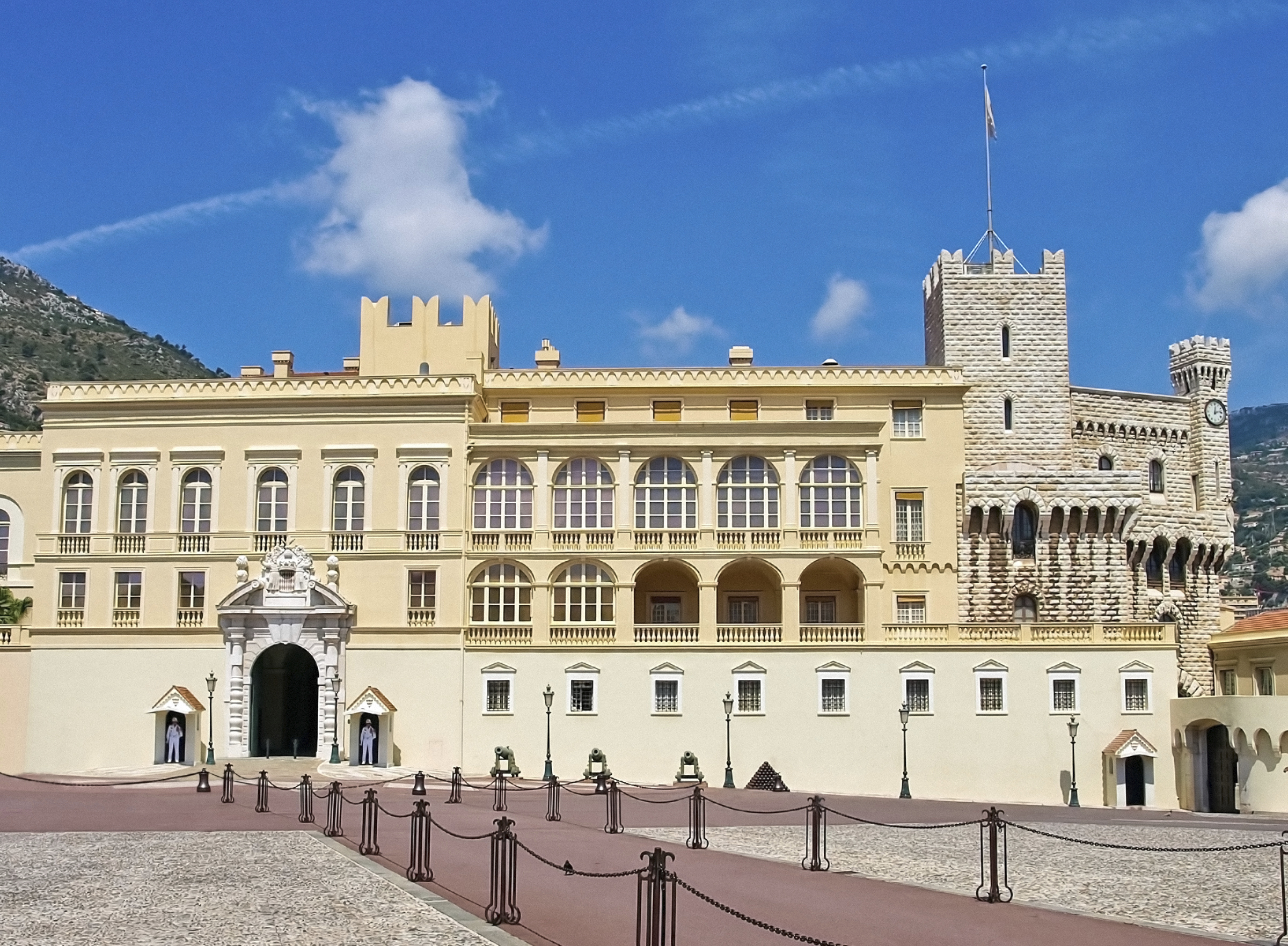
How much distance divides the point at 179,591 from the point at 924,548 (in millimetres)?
25657

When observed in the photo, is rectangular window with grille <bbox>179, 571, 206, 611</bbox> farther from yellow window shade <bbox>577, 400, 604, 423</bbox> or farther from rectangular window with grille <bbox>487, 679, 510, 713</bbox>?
yellow window shade <bbox>577, 400, 604, 423</bbox>

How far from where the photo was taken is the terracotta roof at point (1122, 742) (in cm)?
4653

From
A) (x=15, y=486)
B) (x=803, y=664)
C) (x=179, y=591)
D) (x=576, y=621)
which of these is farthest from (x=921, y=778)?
(x=15, y=486)

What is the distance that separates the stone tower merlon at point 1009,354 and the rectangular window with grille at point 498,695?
19.3 m

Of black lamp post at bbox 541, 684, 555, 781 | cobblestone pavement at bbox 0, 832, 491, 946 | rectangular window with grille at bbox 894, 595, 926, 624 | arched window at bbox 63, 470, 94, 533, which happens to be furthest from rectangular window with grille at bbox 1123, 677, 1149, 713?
arched window at bbox 63, 470, 94, 533

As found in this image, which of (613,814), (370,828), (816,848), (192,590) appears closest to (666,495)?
(192,590)

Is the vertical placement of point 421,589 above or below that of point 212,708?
above

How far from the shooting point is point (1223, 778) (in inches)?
1875

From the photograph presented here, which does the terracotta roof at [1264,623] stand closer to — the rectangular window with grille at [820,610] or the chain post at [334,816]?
the rectangular window with grille at [820,610]

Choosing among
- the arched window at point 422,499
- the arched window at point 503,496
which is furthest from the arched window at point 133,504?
the arched window at point 503,496

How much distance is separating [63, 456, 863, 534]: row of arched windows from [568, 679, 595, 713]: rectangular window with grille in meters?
5.29

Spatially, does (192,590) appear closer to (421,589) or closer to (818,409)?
(421,589)

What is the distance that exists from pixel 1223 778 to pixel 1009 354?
56.1ft

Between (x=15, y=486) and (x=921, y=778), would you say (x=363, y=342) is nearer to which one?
(x=15, y=486)
